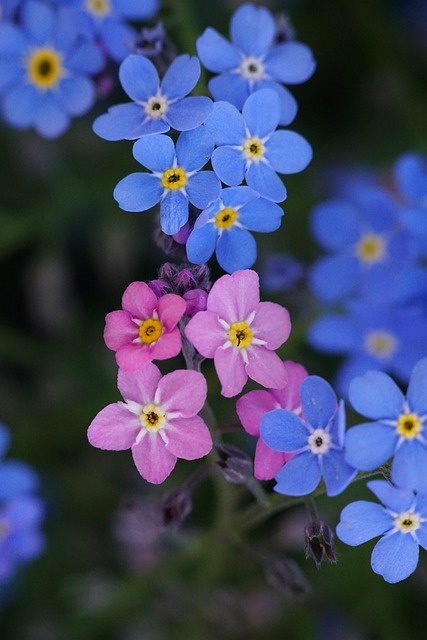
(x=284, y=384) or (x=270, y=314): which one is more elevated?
(x=270, y=314)

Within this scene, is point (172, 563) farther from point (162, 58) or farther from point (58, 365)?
point (162, 58)

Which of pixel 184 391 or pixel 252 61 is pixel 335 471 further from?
pixel 252 61

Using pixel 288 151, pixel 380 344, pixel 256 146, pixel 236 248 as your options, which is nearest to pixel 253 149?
pixel 256 146

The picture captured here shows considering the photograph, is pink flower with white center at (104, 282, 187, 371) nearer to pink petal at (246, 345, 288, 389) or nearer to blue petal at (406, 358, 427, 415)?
pink petal at (246, 345, 288, 389)

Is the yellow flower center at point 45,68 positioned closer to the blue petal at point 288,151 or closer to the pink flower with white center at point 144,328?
the blue petal at point 288,151

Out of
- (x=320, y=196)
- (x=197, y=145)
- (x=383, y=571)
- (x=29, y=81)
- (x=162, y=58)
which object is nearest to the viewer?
(x=383, y=571)

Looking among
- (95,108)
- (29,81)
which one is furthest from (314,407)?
(95,108)
